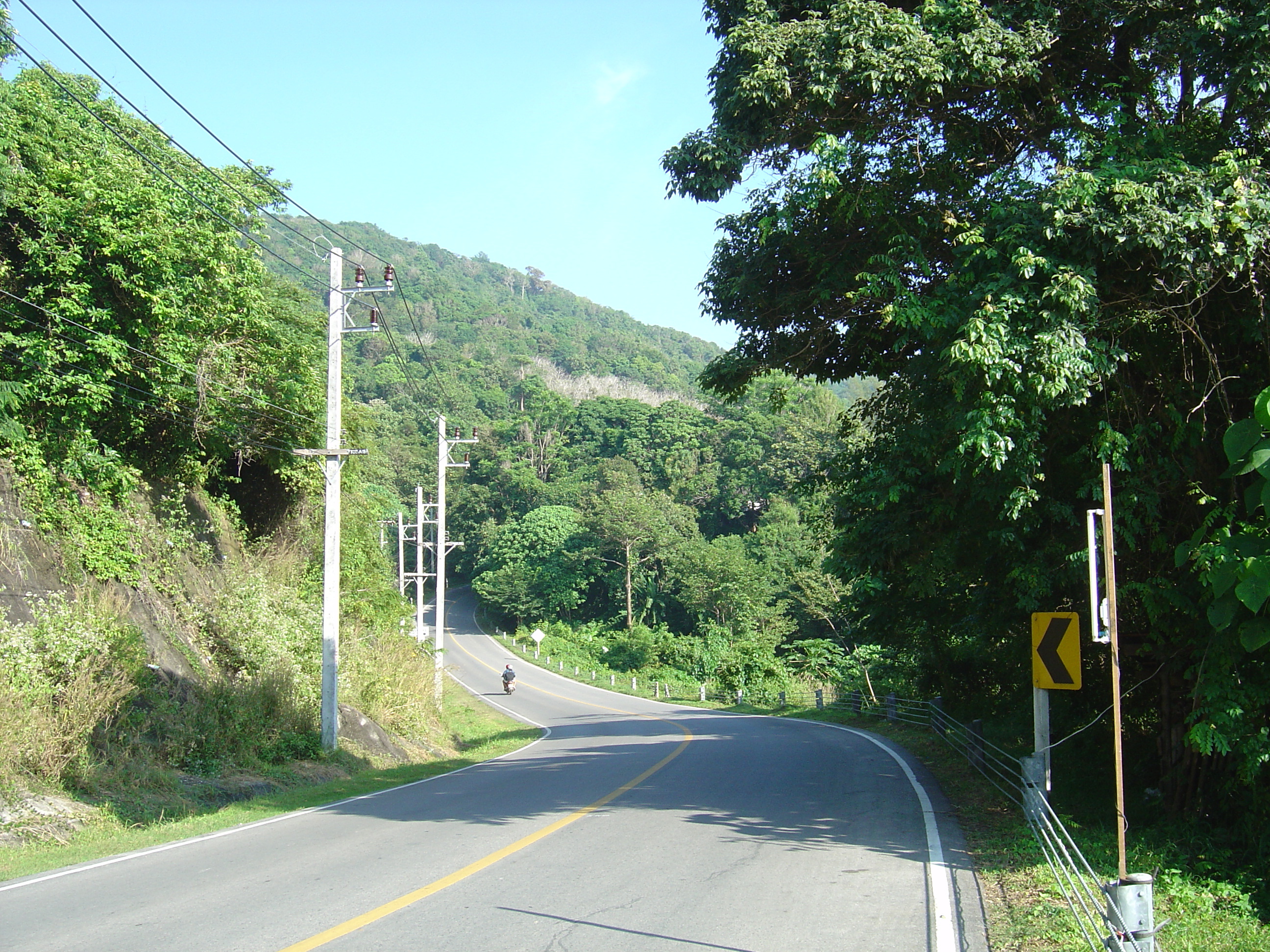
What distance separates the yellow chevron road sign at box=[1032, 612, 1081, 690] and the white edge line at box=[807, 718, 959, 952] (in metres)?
1.91

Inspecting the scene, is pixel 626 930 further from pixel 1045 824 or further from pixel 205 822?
pixel 205 822

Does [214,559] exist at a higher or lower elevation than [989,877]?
higher

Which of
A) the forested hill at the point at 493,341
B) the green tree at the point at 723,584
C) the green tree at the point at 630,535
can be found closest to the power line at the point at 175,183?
the green tree at the point at 723,584

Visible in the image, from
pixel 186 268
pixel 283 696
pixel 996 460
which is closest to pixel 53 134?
pixel 186 268

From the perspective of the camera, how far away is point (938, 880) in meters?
7.82

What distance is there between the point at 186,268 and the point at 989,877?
1621 cm

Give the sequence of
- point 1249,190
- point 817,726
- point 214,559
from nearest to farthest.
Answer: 1. point 1249,190
2. point 214,559
3. point 817,726

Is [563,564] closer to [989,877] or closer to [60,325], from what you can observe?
[60,325]

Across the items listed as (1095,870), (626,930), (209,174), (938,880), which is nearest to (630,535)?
(209,174)

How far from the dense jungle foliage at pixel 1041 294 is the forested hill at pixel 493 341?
96.9 meters

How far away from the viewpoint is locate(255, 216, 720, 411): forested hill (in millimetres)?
121312

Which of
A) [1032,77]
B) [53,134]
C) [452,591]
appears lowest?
[452,591]

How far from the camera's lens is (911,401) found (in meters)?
10.4

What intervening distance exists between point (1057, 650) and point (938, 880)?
236 cm
